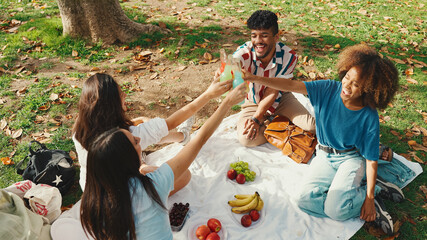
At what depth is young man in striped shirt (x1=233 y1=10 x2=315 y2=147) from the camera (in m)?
3.93

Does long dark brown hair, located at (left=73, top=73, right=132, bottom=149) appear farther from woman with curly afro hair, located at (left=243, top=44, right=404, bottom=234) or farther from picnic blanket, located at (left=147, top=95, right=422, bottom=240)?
woman with curly afro hair, located at (left=243, top=44, right=404, bottom=234)

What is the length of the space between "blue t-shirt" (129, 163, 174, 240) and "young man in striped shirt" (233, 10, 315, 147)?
6.78 feet

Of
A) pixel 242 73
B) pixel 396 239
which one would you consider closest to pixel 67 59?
pixel 242 73

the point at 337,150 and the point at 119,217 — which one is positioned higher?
the point at 119,217

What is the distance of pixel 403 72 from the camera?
18.3ft

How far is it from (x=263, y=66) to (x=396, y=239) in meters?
2.66

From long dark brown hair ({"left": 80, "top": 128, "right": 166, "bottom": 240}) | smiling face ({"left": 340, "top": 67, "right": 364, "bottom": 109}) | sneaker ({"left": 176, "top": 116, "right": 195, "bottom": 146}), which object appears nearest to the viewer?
long dark brown hair ({"left": 80, "top": 128, "right": 166, "bottom": 240})

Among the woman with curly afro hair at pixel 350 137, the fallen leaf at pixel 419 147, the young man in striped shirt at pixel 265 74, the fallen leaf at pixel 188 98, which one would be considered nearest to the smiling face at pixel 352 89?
the woman with curly afro hair at pixel 350 137

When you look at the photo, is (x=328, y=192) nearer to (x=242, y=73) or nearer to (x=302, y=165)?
(x=302, y=165)

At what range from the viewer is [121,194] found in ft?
6.63

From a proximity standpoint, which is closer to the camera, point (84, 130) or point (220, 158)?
point (84, 130)

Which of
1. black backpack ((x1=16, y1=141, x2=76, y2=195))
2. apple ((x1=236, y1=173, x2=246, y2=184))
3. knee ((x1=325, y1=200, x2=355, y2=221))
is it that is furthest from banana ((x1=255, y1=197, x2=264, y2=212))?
black backpack ((x1=16, y1=141, x2=76, y2=195))

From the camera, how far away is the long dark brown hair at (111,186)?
193 centimetres

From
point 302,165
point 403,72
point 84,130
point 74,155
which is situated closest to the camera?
point 84,130
